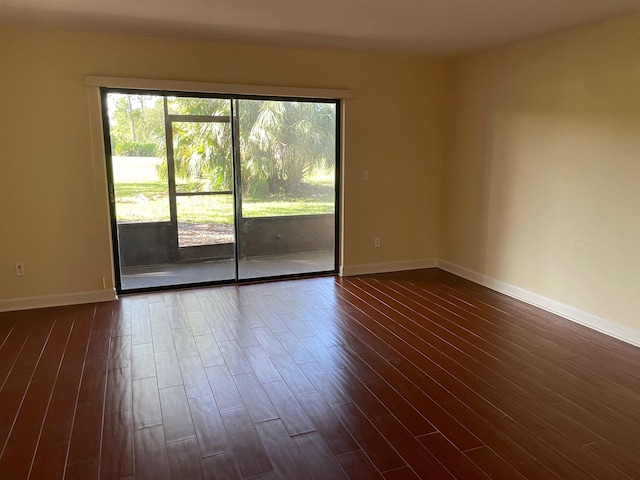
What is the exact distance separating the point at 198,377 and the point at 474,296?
2.90 m

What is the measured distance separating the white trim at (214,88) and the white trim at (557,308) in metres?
2.41

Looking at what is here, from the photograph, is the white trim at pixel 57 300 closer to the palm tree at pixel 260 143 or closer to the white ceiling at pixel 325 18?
the palm tree at pixel 260 143

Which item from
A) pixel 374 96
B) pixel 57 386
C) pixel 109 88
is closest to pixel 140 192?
pixel 109 88

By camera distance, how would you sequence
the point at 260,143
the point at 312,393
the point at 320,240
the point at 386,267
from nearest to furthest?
the point at 312,393, the point at 260,143, the point at 320,240, the point at 386,267

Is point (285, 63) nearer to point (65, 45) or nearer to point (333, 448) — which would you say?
point (65, 45)

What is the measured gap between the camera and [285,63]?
471cm

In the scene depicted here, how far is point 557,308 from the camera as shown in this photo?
414 cm

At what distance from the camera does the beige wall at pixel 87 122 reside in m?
3.97

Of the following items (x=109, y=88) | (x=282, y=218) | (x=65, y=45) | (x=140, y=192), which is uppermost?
(x=65, y=45)

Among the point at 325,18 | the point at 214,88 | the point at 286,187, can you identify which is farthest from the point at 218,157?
the point at 325,18

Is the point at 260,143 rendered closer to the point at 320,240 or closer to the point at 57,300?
the point at 320,240

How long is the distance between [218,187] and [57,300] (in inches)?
73.1

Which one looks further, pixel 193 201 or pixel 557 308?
pixel 193 201

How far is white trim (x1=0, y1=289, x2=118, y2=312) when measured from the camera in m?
4.16
